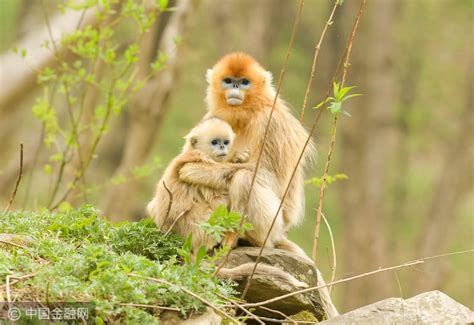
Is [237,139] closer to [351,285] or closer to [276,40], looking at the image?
[351,285]

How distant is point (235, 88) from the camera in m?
6.53

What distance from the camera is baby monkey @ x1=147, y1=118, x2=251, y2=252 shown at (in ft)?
19.1

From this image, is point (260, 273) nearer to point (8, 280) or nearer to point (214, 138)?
point (214, 138)

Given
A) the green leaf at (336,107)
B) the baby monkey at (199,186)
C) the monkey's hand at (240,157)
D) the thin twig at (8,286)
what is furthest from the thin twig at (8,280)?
the monkey's hand at (240,157)

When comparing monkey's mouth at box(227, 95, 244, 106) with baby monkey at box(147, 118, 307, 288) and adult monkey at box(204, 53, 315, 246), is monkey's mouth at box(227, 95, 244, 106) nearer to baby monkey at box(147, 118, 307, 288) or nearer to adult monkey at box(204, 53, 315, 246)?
adult monkey at box(204, 53, 315, 246)

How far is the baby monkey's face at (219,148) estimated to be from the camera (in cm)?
616

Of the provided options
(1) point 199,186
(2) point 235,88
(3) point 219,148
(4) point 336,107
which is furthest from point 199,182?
(4) point 336,107

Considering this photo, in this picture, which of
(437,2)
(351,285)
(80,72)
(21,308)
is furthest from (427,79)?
(21,308)

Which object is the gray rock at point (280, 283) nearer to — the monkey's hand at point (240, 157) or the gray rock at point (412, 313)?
the gray rock at point (412, 313)

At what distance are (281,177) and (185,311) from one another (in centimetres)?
203

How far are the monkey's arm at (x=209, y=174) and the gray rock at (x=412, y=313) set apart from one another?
1550 mm

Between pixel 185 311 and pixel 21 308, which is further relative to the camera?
pixel 185 311

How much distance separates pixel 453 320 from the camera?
4699mm

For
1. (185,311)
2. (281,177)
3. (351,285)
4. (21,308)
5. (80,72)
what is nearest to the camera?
(21,308)
